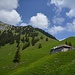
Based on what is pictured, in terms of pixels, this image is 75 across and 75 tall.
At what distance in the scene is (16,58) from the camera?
118750 mm

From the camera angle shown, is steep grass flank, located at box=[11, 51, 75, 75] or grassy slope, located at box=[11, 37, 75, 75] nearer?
grassy slope, located at box=[11, 37, 75, 75]

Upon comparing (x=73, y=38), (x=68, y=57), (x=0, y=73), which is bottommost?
(x=0, y=73)

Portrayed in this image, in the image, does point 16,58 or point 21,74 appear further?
point 16,58

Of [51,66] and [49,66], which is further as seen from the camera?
[49,66]

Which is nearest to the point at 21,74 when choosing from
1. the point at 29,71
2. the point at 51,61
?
the point at 29,71

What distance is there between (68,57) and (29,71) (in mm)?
18098

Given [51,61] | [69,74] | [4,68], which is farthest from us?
[4,68]

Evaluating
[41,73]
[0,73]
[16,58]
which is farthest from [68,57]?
[16,58]

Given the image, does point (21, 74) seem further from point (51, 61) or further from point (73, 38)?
point (73, 38)

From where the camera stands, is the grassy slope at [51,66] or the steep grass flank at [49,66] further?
the steep grass flank at [49,66]

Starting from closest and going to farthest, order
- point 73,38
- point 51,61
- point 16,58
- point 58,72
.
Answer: point 58,72
point 51,61
point 16,58
point 73,38

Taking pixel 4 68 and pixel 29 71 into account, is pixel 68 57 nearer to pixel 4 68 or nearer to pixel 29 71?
pixel 29 71

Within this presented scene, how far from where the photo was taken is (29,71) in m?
69.3

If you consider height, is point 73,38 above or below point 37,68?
above
